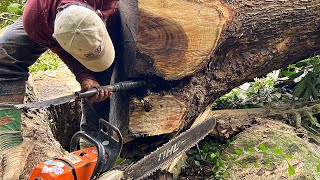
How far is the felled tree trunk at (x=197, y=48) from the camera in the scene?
247cm

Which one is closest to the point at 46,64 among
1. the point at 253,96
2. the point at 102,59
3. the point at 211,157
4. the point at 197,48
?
the point at 253,96

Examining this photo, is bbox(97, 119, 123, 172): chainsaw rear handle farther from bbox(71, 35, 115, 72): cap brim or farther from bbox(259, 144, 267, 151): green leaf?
bbox(259, 144, 267, 151): green leaf

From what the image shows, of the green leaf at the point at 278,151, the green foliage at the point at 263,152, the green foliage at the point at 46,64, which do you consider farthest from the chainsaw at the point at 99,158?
the green foliage at the point at 46,64

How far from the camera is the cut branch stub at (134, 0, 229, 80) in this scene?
7.92 ft

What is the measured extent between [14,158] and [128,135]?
0.65 metres

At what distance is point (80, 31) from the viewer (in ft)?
6.56

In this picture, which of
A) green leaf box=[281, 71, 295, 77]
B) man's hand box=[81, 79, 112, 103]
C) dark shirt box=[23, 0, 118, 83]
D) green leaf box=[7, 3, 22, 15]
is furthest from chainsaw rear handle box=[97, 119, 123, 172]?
green leaf box=[7, 3, 22, 15]

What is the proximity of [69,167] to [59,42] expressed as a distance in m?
0.60

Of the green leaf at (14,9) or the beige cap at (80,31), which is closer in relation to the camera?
the beige cap at (80,31)

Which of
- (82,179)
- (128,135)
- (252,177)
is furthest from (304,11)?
(82,179)

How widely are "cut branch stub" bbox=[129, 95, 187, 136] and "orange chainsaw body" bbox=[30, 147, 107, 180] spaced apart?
0.43 metres

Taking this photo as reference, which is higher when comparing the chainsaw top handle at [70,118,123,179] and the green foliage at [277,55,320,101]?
the chainsaw top handle at [70,118,123,179]

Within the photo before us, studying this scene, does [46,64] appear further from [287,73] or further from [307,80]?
[307,80]

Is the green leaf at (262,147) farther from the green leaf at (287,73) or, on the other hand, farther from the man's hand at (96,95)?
the green leaf at (287,73)
